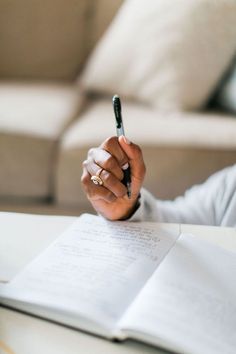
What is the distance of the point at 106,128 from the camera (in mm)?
1562

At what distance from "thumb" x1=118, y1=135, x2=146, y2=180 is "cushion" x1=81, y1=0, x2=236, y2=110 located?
36.3 inches

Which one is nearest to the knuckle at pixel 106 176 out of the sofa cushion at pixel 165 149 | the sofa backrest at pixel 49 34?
the sofa cushion at pixel 165 149

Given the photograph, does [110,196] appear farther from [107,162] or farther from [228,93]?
[228,93]

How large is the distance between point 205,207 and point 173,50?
91 cm

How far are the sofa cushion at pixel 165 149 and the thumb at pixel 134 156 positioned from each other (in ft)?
2.00

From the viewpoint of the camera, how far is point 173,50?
1.71m

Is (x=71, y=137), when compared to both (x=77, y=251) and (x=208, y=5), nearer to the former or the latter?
(x=208, y=5)

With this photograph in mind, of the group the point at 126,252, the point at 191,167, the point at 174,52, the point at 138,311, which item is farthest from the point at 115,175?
the point at 174,52

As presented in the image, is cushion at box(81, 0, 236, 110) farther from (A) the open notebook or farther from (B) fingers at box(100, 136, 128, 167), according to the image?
(A) the open notebook

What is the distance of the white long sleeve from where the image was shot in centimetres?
91

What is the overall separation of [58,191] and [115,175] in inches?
29.6

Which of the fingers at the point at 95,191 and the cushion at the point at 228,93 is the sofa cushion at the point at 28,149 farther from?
the fingers at the point at 95,191

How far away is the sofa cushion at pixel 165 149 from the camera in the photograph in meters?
1.43

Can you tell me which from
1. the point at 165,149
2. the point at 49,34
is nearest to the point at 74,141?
the point at 165,149
